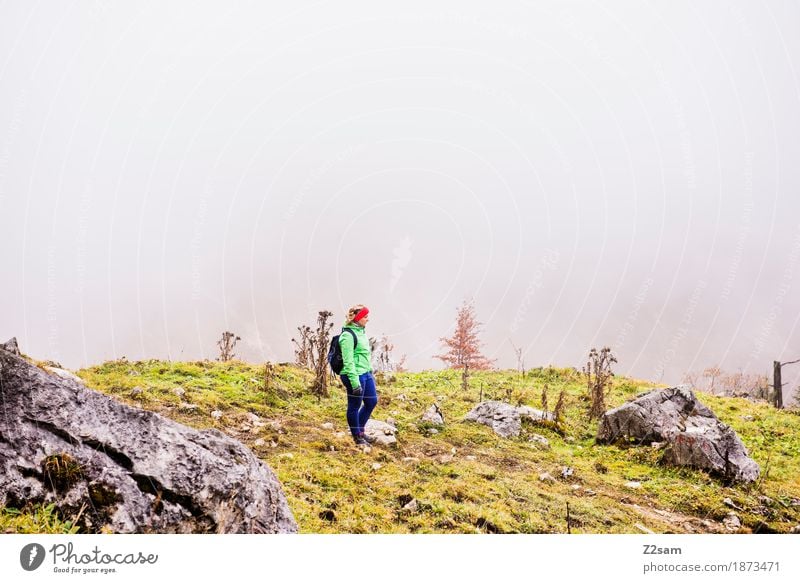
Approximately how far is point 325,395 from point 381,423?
2.51 m

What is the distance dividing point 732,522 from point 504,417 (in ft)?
14.3

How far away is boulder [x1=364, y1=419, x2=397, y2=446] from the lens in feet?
25.1

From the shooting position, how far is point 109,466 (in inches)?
124

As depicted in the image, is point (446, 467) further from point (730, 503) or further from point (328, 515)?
point (730, 503)

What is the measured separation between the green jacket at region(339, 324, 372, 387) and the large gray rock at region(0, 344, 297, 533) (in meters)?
3.37

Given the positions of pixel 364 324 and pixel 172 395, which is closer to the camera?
pixel 364 324

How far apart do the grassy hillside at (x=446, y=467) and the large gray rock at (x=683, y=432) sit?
284 mm

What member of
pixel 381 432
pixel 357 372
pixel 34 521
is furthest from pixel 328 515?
pixel 381 432

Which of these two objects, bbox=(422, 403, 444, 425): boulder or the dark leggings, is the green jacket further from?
bbox=(422, 403, 444, 425): boulder

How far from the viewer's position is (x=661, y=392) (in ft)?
32.2

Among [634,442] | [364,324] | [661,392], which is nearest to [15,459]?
[364,324]

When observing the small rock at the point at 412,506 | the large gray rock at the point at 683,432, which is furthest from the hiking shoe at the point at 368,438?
the large gray rock at the point at 683,432
